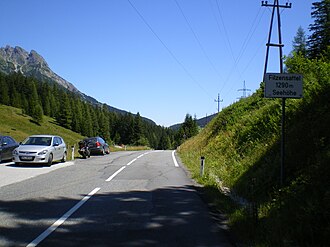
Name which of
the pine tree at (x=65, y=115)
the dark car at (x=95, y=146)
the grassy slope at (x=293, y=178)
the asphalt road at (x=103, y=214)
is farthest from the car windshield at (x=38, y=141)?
the pine tree at (x=65, y=115)

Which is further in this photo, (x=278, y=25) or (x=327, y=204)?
(x=278, y=25)

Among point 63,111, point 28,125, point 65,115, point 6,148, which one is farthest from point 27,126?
point 6,148

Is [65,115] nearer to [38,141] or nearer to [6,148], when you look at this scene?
[6,148]

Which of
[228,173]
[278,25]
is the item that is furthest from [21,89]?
[228,173]

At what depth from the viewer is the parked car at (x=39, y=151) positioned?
59.0 ft

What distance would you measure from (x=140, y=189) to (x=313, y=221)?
7042mm

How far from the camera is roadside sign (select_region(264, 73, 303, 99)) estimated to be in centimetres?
768

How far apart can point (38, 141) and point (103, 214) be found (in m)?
13.0

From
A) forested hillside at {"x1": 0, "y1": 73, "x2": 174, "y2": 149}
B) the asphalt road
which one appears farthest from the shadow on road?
forested hillside at {"x1": 0, "y1": 73, "x2": 174, "y2": 149}

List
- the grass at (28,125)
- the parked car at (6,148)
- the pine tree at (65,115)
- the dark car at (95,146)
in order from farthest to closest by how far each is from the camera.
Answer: the pine tree at (65,115), the grass at (28,125), the dark car at (95,146), the parked car at (6,148)

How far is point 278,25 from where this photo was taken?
29766 mm

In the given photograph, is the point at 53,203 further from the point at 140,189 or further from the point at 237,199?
the point at 237,199

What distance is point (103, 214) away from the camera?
8.07 meters

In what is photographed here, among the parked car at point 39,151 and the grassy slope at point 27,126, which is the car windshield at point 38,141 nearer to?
the parked car at point 39,151
